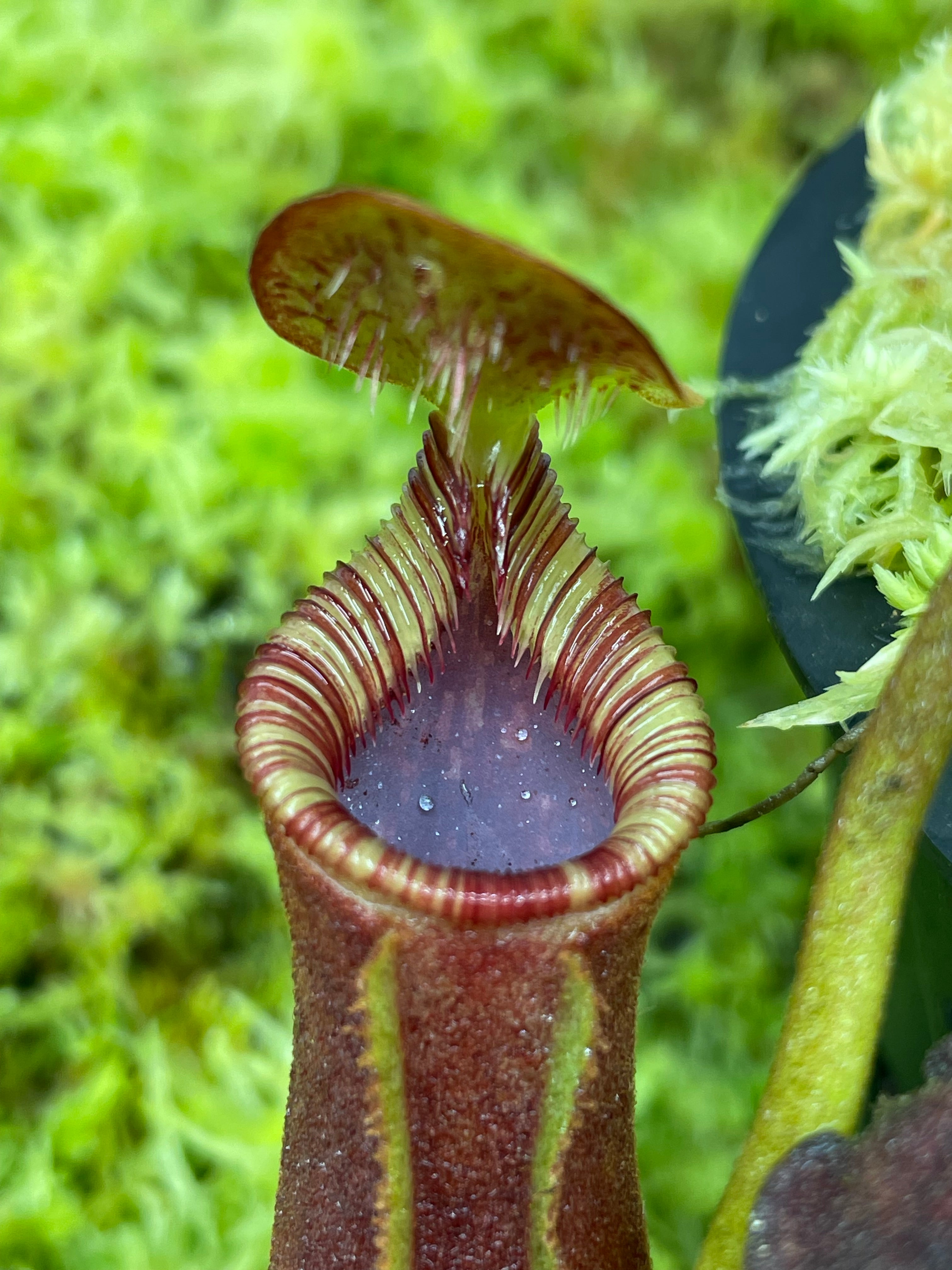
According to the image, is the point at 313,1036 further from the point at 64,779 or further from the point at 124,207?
the point at 124,207

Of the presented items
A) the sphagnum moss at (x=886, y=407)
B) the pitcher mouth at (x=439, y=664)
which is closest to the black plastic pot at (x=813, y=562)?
the sphagnum moss at (x=886, y=407)

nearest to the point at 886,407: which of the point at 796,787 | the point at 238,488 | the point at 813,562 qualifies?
the point at 813,562

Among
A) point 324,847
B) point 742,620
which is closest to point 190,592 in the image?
point 742,620

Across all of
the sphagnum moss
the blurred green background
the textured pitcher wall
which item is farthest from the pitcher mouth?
the blurred green background

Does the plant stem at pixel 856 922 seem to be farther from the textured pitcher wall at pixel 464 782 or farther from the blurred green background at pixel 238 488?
the blurred green background at pixel 238 488

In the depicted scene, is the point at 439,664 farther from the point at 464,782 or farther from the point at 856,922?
the point at 856,922
